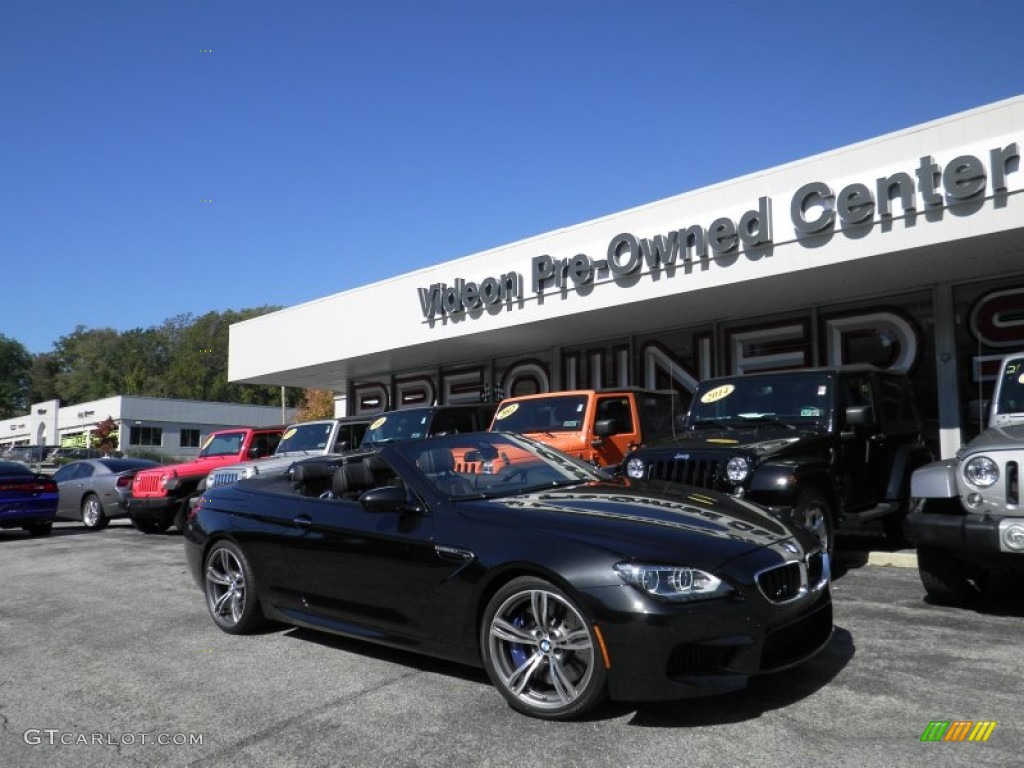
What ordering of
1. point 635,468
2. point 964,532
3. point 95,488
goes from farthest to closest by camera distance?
point 95,488
point 635,468
point 964,532

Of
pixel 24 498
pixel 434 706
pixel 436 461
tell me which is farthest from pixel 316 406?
pixel 434 706

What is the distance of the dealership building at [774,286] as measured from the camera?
11125 mm

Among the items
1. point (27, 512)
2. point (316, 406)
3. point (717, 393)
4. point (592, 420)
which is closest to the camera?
point (717, 393)

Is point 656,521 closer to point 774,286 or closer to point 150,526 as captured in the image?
point 774,286

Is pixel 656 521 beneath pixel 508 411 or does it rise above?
beneath

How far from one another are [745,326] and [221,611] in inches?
491

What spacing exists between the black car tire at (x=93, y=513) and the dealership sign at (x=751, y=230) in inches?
310

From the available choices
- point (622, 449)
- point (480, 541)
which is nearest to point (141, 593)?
point (480, 541)

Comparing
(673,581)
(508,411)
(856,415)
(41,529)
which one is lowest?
(41,529)

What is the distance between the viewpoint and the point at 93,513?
15.8m

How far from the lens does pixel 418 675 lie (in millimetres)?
4707

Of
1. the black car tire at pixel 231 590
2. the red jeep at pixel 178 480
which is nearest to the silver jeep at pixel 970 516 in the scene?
the black car tire at pixel 231 590

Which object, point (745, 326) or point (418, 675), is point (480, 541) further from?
point (745, 326)

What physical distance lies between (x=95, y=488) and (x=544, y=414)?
9584 millimetres
